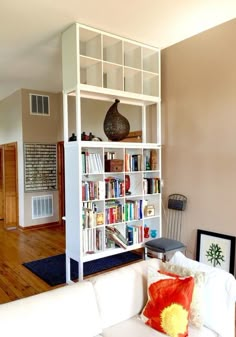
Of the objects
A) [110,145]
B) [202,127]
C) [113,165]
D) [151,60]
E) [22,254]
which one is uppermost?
[151,60]

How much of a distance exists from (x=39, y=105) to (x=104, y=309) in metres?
5.20

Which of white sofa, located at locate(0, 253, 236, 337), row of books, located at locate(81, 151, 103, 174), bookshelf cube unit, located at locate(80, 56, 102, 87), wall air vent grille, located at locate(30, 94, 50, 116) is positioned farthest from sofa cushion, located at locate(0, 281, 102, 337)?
wall air vent grille, located at locate(30, 94, 50, 116)

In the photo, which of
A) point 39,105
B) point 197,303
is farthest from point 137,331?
point 39,105

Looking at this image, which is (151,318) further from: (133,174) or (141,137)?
(141,137)

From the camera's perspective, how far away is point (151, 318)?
1810 mm

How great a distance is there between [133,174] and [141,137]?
73 centimetres

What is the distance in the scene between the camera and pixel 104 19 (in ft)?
10.1

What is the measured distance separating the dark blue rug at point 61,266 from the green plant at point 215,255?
4.03 ft

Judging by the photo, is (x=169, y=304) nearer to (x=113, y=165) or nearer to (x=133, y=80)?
(x=113, y=165)

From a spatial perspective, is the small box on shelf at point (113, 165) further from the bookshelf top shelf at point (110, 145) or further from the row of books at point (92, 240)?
the row of books at point (92, 240)

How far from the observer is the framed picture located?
3213 mm

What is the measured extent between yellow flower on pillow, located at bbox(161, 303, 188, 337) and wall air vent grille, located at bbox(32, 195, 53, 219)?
4.90 metres

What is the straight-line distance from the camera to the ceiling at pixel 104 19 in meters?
2.79

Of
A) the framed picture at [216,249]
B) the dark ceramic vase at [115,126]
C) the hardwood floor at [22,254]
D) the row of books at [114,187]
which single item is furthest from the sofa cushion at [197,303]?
the dark ceramic vase at [115,126]
